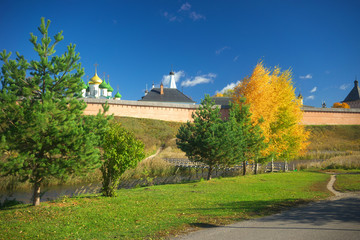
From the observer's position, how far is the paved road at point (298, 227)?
243 inches

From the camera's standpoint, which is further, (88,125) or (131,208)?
(88,125)

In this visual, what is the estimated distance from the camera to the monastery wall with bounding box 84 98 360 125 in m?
46.0

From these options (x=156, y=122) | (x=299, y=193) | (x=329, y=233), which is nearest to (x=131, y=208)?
(x=329, y=233)

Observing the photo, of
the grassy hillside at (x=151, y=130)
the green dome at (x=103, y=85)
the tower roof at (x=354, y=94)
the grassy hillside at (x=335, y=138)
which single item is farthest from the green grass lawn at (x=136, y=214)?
the tower roof at (x=354, y=94)

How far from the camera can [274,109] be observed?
22.7m

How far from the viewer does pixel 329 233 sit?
6.26 m

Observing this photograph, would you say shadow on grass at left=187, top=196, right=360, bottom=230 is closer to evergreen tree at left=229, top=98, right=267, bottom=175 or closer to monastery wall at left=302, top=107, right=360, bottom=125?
evergreen tree at left=229, top=98, right=267, bottom=175

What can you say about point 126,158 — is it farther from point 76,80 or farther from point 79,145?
point 76,80

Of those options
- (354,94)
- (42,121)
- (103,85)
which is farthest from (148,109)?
(354,94)

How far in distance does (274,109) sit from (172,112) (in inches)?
1106

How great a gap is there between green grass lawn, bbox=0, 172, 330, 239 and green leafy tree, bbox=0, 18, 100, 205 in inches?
57.5

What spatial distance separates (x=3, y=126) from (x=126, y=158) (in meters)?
4.85

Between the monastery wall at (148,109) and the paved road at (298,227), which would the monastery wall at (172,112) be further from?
the paved road at (298,227)

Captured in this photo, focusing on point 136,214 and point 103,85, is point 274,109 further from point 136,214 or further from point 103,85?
point 103,85
